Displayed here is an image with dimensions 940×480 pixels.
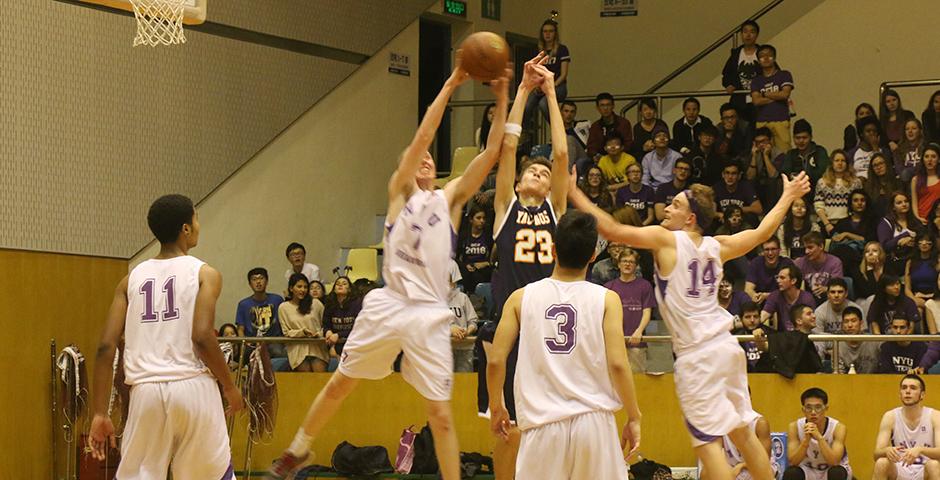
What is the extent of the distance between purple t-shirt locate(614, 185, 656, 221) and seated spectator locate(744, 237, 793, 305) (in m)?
2.10

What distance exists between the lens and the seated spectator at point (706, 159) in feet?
51.8

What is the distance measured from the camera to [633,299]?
13.0 meters

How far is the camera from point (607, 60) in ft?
68.1

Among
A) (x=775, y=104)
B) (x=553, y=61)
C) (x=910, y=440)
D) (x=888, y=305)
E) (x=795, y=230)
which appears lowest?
(x=910, y=440)

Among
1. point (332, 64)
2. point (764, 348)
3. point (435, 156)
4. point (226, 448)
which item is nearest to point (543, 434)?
point (226, 448)

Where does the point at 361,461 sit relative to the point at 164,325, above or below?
below

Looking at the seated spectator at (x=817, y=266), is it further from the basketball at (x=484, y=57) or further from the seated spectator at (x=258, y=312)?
the basketball at (x=484, y=57)

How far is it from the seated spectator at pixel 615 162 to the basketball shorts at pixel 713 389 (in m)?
8.23

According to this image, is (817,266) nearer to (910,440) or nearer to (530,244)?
(910,440)

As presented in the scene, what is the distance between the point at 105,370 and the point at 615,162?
1023 centimetres

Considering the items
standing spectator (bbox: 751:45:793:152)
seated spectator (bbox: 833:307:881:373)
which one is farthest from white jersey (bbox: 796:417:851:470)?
standing spectator (bbox: 751:45:793:152)

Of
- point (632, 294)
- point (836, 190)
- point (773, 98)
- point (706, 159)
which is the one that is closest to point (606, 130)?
point (706, 159)

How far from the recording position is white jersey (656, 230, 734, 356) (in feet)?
26.0

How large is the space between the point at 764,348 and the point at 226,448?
6523 mm
